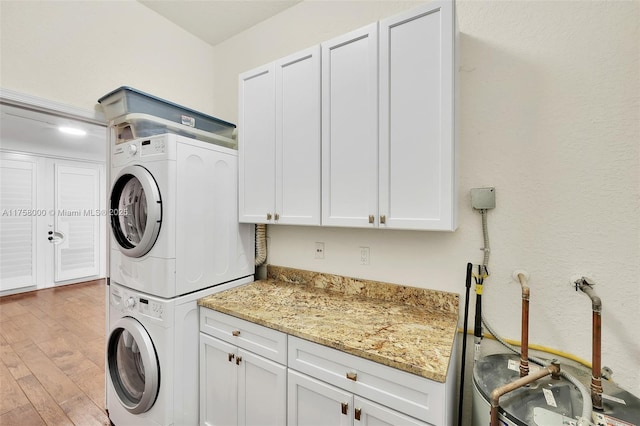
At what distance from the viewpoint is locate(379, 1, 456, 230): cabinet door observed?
1.24 meters

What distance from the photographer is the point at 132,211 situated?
1.68 metres

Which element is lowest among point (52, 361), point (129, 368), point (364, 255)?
point (52, 361)

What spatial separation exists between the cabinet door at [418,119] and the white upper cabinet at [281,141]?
1.36 ft

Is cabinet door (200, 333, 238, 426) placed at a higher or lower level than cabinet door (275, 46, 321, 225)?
lower

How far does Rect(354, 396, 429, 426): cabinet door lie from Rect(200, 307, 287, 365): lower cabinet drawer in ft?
1.30

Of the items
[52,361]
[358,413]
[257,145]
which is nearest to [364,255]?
[358,413]

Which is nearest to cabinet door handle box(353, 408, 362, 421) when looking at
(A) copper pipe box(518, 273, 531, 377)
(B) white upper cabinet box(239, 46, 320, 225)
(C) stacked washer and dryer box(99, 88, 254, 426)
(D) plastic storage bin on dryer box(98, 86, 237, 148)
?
(A) copper pipe box(518, 273, 531, 377)

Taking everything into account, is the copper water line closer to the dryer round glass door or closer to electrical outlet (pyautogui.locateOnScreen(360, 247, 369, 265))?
electrical outlet (pyautogui.locateOnScreen(360, 247, 369, 265))

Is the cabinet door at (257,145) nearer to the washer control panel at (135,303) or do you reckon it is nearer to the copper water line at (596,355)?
the washer control panel at (135,303)

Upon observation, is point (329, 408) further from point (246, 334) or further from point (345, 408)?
point (246, 334)

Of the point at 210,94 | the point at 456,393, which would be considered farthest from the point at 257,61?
the point at 456,393

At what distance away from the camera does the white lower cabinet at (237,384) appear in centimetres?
136

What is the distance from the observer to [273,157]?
1756 millimetres

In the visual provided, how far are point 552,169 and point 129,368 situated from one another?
105 inches
